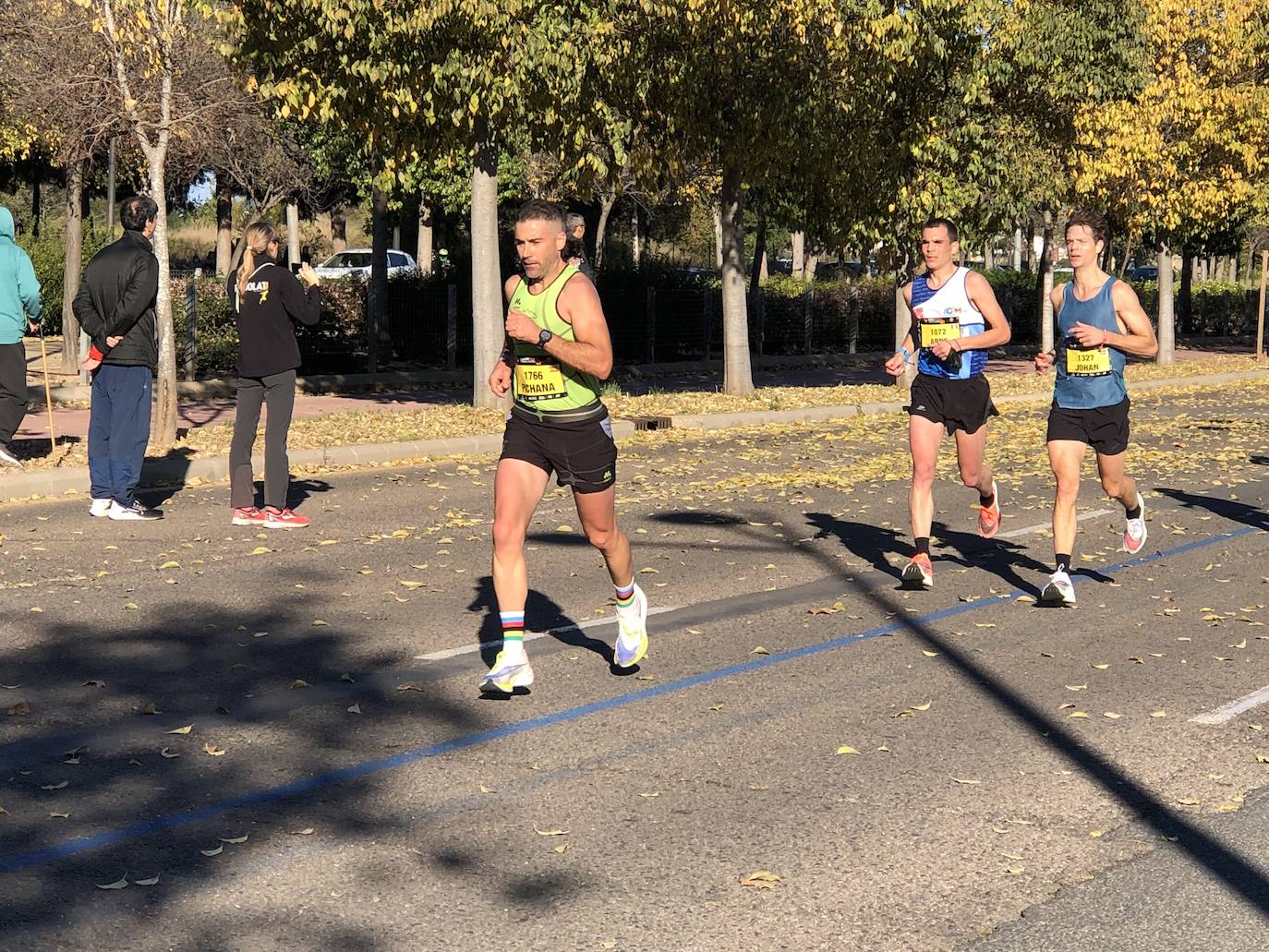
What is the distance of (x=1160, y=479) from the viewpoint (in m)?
14.8

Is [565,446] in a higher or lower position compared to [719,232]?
lower

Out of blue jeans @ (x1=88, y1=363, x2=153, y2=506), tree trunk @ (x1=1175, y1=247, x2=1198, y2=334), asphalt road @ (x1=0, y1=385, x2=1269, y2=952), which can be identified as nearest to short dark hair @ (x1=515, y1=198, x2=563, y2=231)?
asphalt road @ (x1=0, y1=385, x2=1269, y2=952)

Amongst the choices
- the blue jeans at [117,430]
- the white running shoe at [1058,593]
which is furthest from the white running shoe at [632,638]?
the blue jeans at [117,430]

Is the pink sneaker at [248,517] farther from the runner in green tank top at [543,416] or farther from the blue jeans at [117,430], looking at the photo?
the runner in green tank top at [543,416]

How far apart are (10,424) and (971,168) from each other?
1591 centimetres

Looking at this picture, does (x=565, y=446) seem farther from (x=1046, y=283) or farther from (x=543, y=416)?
(x=1046, y=283)

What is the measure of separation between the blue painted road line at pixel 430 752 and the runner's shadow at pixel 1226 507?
3920 millimetres

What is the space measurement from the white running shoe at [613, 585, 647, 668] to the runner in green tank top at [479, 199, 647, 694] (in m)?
0.49

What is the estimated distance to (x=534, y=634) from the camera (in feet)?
26.8

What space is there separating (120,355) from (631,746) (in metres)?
6.57

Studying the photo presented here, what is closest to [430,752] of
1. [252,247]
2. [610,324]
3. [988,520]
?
[988,520]

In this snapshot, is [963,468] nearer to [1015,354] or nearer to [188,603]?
[188,603]

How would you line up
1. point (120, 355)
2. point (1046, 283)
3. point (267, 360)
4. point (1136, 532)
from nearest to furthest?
point (1136, 532), point (267, 360), point (120, 355), point (1046, 283)

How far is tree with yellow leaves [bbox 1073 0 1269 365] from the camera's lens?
30062mm
